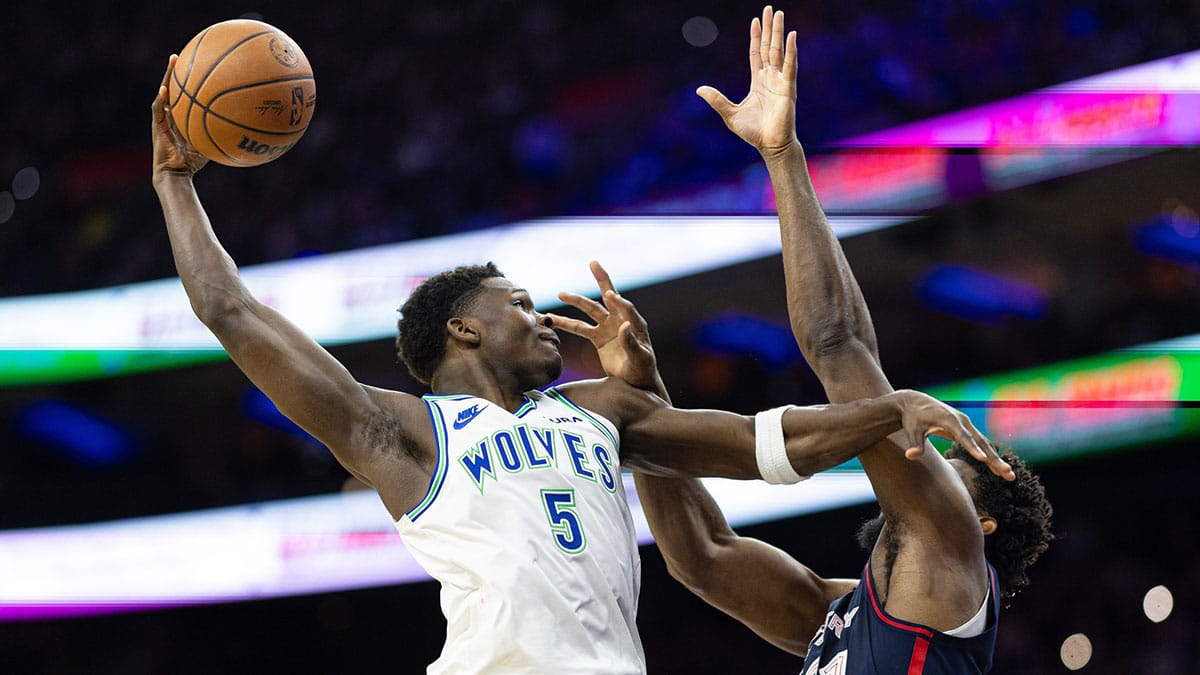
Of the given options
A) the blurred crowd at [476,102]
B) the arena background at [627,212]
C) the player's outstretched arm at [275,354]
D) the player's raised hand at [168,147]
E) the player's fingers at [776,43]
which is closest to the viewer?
the player's outstretched arm at [275,354]

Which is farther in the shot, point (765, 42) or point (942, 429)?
point (765, 42)

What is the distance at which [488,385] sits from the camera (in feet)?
9.63

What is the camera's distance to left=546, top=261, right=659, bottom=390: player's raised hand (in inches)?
119

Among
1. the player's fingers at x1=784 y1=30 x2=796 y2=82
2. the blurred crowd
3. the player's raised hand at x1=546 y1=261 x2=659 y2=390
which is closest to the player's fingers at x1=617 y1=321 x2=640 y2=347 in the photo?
the player's raised hand at x1=546 y1=261 x2=659 y2=390

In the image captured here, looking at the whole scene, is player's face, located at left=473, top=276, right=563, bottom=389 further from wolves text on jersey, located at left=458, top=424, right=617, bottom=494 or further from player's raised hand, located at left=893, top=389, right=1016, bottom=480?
player's raised hand, located at left=893, top=389, right=1016, bottom=480

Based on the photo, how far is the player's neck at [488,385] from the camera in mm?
2924

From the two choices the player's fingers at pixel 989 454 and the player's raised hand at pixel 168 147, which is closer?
the player's fingers at pixel 989 454

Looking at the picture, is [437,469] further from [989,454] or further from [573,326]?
[989,454]

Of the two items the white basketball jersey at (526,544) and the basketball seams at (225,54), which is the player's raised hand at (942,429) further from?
the basketball seams at (225,54)

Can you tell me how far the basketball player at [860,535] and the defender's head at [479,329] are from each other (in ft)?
0.90

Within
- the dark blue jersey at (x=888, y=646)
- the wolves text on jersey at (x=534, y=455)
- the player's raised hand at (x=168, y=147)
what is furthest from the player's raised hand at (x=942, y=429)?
the player's raised hand at (x=168, y=147)

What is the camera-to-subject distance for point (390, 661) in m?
7.49

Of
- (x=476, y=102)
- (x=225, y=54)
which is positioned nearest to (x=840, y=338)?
(x=225, y=54)

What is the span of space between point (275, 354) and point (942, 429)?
1.39 metres
